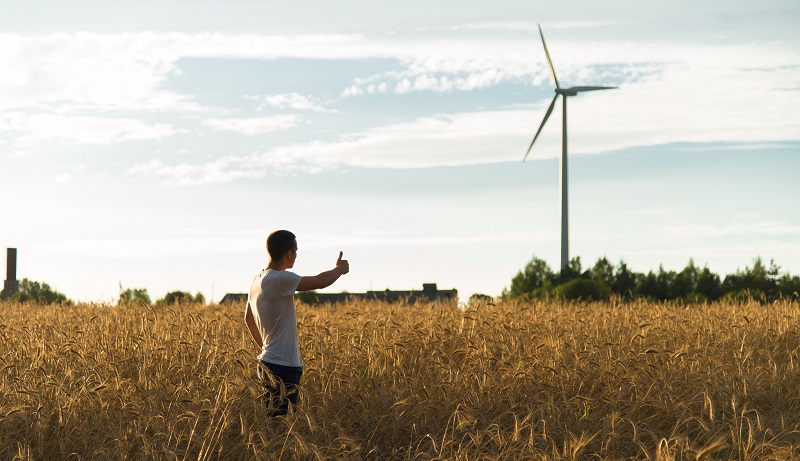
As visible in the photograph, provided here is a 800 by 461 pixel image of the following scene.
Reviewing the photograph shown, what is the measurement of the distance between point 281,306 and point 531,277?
75.2 feet

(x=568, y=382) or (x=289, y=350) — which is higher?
(x=289, y=350)

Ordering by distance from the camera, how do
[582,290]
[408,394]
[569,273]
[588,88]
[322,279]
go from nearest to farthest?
1. [322,279]
2. [408,394]
3. [582,290]
4. [569,273]
5. [588,88]

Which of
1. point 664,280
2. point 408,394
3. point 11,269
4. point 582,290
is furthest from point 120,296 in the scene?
point 11,269

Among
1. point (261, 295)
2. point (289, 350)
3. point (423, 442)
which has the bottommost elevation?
point (423, 442)

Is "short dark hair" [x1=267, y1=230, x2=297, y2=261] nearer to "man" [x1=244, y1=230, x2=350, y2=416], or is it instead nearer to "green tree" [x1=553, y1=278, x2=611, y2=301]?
"man" [x1=244, y1=230, x2=350, y2=416]

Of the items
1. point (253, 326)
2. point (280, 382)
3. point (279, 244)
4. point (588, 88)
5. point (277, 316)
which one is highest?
point (588, 88)

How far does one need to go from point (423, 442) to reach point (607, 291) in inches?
706

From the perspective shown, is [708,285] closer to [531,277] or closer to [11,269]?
[531,277]

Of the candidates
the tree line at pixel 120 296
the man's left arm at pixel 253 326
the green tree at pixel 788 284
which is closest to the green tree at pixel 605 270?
the green tree at pixel 788 284

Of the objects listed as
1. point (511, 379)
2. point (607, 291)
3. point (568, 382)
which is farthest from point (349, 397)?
point (607, 291)

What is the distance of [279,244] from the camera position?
6625mm

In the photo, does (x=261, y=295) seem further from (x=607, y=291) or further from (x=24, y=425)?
(x=607, y=291)

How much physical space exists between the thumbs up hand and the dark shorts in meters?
0.92

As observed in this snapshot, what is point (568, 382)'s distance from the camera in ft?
29.1
